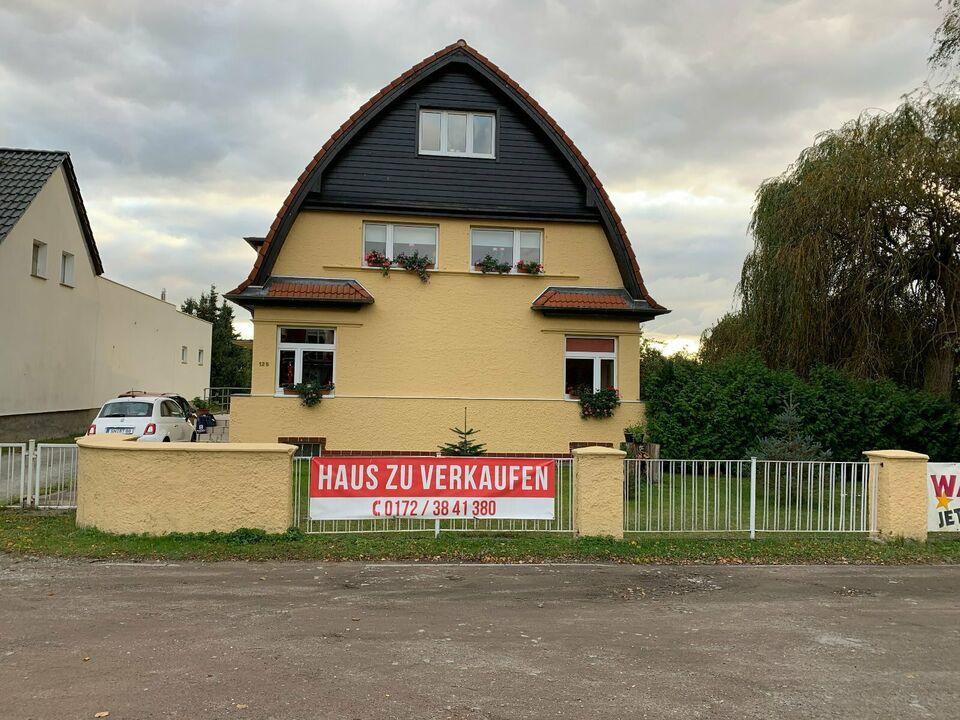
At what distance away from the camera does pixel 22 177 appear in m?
21.8

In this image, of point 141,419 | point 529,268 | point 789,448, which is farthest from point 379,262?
point 789,448

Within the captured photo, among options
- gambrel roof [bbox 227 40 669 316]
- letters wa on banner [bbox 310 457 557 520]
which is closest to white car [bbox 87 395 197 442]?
gambrel roof [bbox 227 40 669 316]

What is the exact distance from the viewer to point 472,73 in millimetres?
18734

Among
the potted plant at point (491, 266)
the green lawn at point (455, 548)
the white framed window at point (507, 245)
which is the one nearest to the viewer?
the green lawn at point (455, 548)

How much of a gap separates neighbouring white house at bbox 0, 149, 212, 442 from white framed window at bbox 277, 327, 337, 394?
811 centimetres

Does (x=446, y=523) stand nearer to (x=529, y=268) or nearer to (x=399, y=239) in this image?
(x=529, y=268)

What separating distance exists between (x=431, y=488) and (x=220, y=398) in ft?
128

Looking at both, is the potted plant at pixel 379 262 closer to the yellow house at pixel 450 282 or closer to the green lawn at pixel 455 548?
the yellow house at pixel 450 282

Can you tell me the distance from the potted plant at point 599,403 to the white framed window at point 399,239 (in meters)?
4.92

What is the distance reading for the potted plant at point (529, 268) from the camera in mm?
18734

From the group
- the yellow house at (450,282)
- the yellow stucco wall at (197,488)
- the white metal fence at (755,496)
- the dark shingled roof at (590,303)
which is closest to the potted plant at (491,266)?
the yellow house at (450,282)

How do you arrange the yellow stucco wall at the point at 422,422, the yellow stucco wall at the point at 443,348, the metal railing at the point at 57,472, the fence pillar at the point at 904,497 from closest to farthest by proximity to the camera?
the fence pillar at the point at 904,497
the metal railing at the point at 57,472
the yellow stucco wall at the point at 422,422
the yellow stucco wall at the point at 443,348

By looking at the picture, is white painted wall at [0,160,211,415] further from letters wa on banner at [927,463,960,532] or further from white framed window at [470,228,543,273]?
letters wa on banner at [927,463,960,532]

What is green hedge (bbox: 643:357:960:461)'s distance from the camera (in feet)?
53.9
